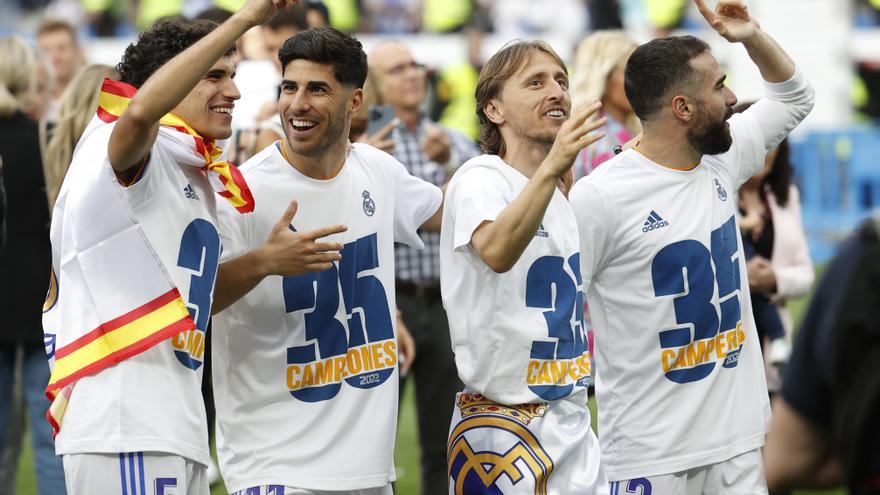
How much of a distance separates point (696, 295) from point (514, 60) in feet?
3.70

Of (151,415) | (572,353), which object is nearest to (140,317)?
(151,415)

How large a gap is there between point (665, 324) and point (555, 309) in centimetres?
60

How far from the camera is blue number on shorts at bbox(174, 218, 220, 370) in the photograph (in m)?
4.69

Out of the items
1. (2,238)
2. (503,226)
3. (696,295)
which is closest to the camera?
(503,226)

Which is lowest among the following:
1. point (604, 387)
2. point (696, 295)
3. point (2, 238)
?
point (604, 387)

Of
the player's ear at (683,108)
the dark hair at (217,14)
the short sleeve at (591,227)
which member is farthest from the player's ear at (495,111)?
the dark hair at (217,14)

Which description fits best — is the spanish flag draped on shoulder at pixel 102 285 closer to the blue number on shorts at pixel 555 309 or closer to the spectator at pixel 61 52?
the blue number on shorts at pixel 555 309

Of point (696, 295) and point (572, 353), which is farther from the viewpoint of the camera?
point (696, 295)

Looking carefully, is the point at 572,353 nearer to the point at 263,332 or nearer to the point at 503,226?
the point at 503,226

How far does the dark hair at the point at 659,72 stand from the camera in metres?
5.81

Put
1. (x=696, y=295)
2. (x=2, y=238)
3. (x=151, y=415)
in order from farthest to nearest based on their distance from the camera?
1. (x=2, y=238)
2. (x=696, y=295)
3. (x=151, y=415)

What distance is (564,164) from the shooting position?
4.79m

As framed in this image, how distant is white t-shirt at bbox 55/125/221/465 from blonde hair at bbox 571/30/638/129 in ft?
11.2

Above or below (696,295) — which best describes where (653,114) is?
above
